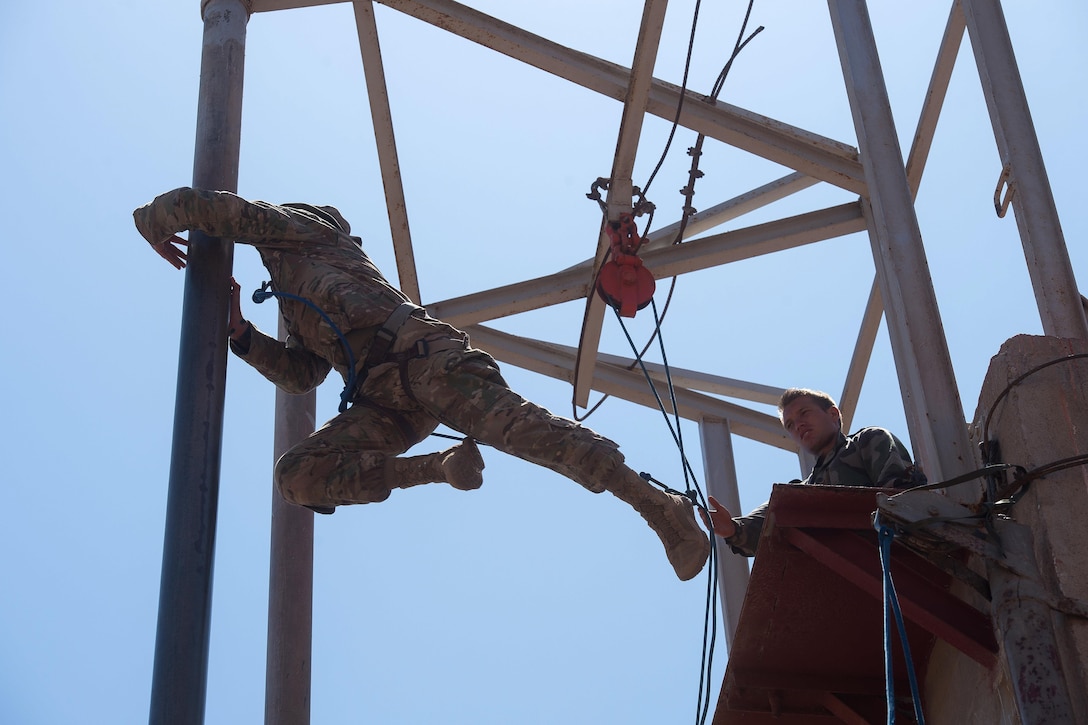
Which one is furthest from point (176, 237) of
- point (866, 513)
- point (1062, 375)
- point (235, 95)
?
point (1062, 375)

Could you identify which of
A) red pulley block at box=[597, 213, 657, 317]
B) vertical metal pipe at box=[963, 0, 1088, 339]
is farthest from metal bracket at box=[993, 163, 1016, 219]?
red pulley block at box=[597, 213, 657, 317]

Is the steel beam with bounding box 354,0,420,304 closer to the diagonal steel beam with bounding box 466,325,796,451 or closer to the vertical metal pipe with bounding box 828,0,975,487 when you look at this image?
the diagonal steel beam with bounding box 466,325,796,451

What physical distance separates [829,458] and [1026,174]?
1745 mm

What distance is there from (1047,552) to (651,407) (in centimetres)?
538

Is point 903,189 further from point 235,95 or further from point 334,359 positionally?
point 235,95

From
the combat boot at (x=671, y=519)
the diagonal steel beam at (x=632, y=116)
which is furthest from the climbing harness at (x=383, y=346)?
the diagonal steel beam at (x=632, y=116)

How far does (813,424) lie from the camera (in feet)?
20.7

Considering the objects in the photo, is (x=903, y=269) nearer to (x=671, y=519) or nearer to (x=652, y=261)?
(x=671, y=519)

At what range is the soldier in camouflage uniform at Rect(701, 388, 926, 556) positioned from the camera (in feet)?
18.6

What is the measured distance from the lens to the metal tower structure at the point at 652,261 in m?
5.21

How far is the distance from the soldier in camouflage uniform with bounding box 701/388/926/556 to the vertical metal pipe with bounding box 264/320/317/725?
8.89 feet

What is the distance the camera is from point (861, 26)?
21.2 feet

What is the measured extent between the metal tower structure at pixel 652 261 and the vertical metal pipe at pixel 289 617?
0.01 m

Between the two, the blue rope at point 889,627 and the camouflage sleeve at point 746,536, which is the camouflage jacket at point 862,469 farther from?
the blue rope at point 889,627
